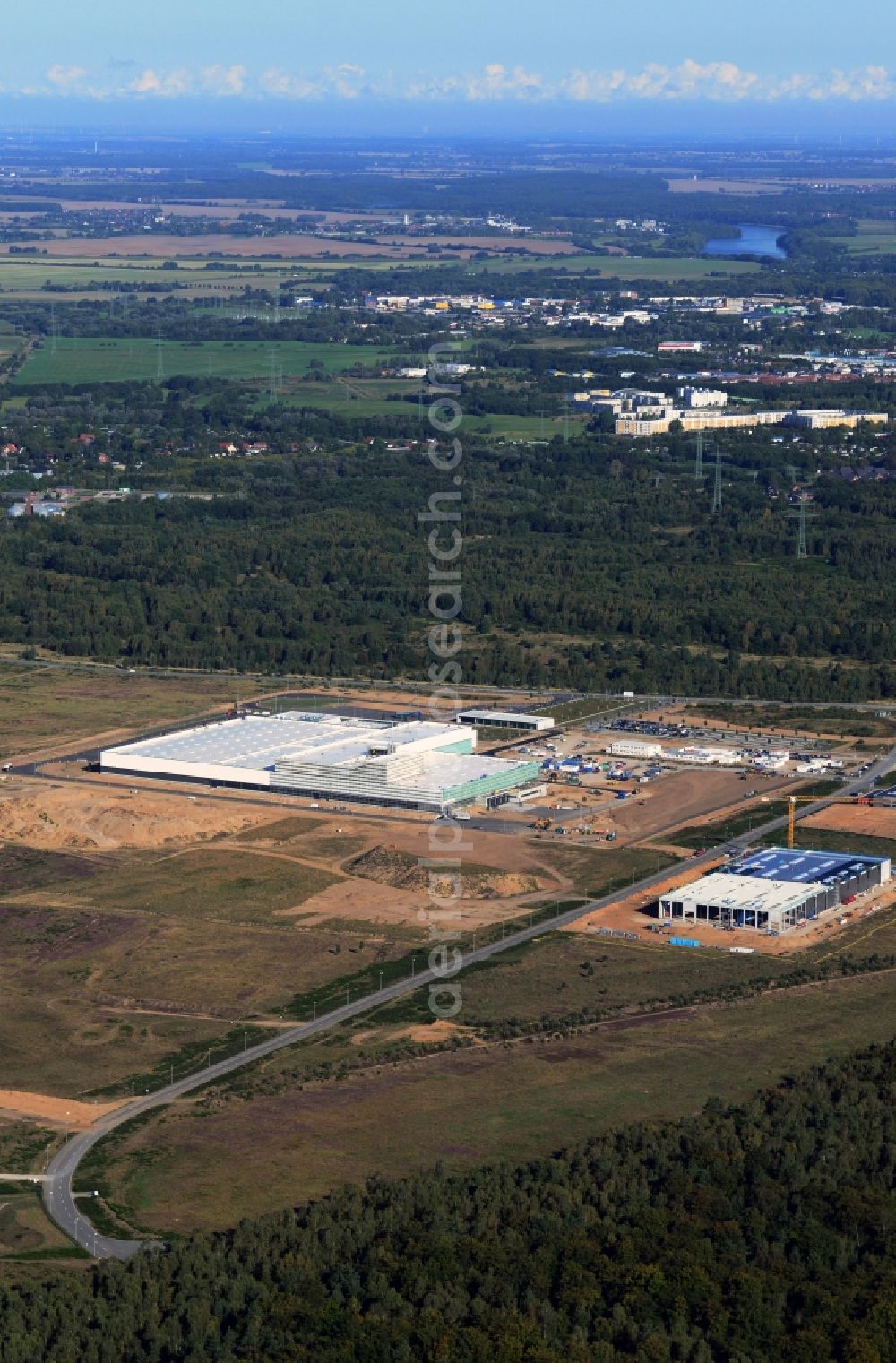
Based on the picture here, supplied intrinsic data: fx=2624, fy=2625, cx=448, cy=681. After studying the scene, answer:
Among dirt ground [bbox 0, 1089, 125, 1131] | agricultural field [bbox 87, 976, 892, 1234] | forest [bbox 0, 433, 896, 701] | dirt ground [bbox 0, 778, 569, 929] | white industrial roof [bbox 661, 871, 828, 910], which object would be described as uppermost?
white industrial roof [bbox 661, 871, 828, 910]

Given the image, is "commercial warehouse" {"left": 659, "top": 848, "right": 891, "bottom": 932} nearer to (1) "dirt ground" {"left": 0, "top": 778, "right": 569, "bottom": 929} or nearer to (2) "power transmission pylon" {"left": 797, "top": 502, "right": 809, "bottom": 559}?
(1) "dirt ground" {"left": 0, "top": 778, "right": 569, "bottom": 929}

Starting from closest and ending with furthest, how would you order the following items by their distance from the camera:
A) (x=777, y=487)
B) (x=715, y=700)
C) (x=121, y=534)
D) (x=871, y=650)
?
1. (x=715, y=700)
2. (x=871, y=650)
3. (x=121, y=534)
4. (x=777, y=487)

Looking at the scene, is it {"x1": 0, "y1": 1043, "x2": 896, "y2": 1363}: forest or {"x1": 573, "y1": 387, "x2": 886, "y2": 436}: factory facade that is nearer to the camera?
{"x1": 0, "y1": 1043, "x2": 896, "y2": 1363}: forest

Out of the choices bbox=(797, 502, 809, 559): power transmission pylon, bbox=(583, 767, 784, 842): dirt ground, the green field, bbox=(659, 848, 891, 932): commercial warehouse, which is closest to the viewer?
bbox=(659, 848, 891, 932): commercial warehouse

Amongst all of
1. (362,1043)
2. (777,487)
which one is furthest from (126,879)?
(777,487)

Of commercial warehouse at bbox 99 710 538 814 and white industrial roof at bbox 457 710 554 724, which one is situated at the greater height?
commercial warehouse at bbox 99 710 538 814

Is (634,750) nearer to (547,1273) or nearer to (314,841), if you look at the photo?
(314,841)

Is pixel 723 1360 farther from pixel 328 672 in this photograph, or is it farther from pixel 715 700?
pixel 328 672

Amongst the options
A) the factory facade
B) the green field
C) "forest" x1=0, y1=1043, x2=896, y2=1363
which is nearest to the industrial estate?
"forest" x1=0, y1=1043, x2=896, y2=1363
